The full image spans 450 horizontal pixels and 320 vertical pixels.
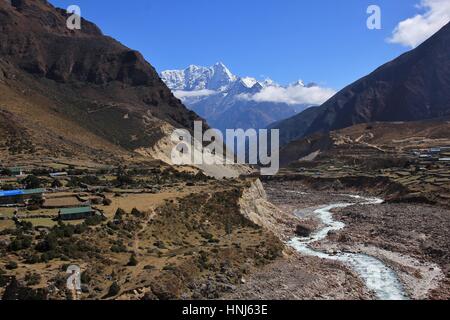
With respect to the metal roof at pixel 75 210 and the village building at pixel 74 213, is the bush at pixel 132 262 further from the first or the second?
the metal roof at pixel 75 210

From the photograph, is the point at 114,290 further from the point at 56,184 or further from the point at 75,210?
the point at 56,184

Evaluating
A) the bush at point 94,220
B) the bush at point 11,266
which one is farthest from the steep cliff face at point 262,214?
the bush at point 11,266

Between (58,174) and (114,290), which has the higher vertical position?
(58,174)

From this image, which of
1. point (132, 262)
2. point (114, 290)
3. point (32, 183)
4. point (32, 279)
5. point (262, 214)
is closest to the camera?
point (32, 279)

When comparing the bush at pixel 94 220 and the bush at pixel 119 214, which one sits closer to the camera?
the bush at pixel 94 220

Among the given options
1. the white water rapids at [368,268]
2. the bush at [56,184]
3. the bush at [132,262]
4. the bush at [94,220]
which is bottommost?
the white water rapids at [368,268]

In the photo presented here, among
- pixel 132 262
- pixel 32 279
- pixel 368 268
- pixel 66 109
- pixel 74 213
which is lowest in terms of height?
pixel 368 268

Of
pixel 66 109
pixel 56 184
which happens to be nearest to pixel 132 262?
→ pixel 56 184

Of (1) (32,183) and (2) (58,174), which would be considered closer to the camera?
(1) (32,183)

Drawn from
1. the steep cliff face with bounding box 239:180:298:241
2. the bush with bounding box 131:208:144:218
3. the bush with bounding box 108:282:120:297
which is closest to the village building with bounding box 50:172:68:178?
the bush with bounding box 131:208:144:218

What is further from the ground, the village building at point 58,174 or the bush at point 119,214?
the village building at point 58,174
